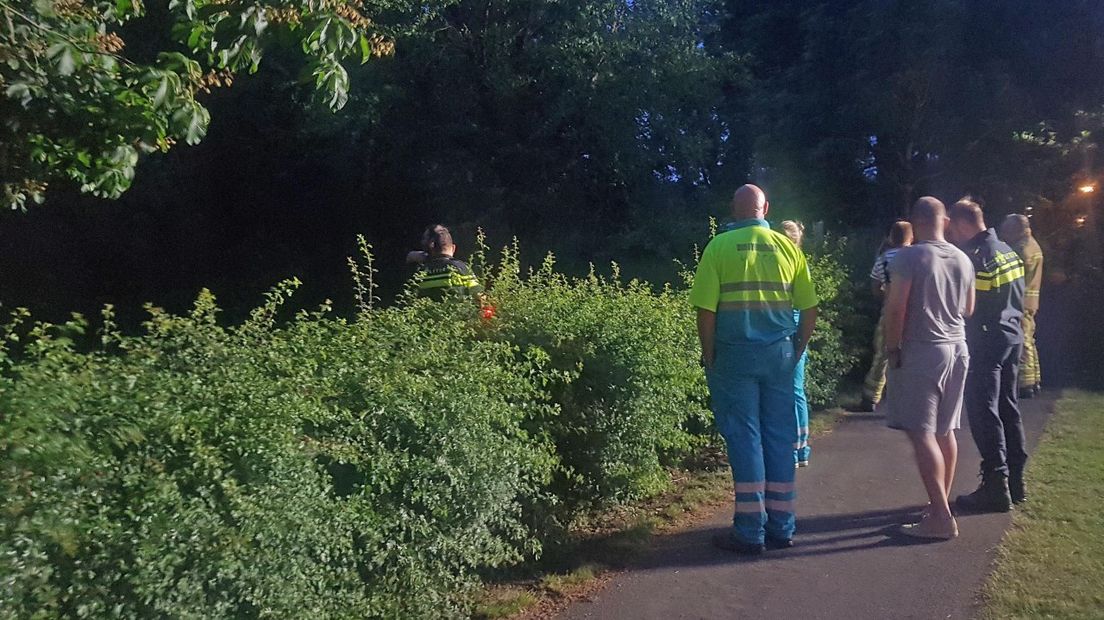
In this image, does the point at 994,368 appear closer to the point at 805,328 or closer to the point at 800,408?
the point at 800,408

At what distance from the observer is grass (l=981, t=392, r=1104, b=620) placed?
15.6ft

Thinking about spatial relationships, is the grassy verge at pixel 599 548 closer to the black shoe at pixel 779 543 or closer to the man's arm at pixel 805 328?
the black shoe at pixel 779 543

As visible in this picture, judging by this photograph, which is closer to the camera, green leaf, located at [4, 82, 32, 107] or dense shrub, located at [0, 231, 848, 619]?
dense shrub, located at [0, 231, 848, 619]

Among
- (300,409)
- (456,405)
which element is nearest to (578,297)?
(456,405)

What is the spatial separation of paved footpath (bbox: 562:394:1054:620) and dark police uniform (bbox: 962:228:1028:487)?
409 millimetres

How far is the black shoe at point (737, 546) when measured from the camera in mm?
5543

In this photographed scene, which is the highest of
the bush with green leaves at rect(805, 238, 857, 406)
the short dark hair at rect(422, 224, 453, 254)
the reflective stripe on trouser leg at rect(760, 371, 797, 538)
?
the short dark hair at rect(422, 224, 453, 254)

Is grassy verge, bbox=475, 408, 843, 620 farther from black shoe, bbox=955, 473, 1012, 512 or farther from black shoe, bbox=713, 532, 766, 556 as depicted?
black shoe, bbox=955, 473, 1012, 512

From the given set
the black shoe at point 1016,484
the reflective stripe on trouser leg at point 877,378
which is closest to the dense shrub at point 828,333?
the reflective stripe on trouser leg at point 877,378

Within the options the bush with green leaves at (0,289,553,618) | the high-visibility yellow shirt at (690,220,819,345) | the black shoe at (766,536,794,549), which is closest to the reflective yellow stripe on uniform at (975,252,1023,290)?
the high-visibility yellow shirt at (690,220,819,345)

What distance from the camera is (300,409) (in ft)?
12.1

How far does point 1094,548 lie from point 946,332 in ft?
4.46

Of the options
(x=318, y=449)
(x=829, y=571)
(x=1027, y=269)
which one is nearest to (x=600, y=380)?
(x=829, y=571)

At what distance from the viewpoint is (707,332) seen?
5641 mm
